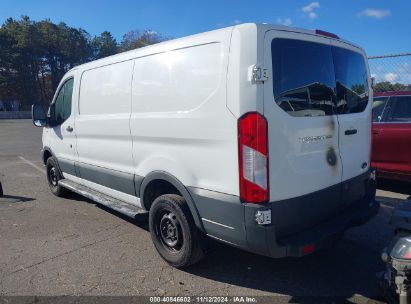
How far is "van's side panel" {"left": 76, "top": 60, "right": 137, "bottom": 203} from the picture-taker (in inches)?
172

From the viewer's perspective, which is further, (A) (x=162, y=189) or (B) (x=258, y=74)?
(A) (x=162, y=189)

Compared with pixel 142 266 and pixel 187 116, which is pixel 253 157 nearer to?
pixel 187 116

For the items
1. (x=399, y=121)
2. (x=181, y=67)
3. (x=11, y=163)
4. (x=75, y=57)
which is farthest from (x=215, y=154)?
(x=75, y=57)

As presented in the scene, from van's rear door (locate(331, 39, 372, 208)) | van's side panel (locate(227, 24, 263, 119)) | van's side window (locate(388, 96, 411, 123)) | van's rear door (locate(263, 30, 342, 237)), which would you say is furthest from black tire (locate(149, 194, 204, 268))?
van's side window (locate(388, 96, 411, 123))

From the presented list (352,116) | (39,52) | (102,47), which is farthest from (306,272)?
(102,47)

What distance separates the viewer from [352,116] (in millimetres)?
3795

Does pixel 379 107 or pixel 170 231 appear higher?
pixel 379 107

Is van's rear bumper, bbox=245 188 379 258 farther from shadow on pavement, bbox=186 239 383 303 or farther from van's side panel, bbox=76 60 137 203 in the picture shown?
van's side panel, bbox=76 60 137 203

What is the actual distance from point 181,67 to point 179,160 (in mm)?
864

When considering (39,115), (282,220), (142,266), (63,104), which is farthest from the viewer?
(39,115)

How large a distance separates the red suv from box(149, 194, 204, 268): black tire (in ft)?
13.4

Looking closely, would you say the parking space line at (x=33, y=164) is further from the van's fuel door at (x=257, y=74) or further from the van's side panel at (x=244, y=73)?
the van's fuel door at (x=257, y=74)

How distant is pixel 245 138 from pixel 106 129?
2.34 m

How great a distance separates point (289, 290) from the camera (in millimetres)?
3430
